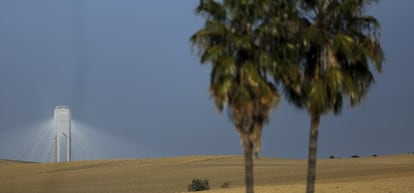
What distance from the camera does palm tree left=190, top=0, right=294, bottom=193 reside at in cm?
2320

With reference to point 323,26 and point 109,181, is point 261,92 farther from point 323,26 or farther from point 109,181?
point 109,181

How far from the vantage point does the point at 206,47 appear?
2384cm

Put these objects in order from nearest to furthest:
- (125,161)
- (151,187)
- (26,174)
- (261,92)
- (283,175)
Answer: (261,92) < (151,187) < (283,175) < (26,174) < (125,161)

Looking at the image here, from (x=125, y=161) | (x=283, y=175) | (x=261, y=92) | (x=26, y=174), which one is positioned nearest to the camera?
(x=261, y=92)

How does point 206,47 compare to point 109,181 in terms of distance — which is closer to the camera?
point 206,47

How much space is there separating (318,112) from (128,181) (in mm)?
51425

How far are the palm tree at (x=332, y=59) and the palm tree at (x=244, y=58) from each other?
1071 mm

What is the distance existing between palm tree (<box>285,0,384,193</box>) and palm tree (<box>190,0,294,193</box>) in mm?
1071

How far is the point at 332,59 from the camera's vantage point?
24.2 metres

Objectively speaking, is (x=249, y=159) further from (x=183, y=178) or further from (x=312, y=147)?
(x=183, y=178)

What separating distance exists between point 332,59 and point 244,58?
2.81 meters

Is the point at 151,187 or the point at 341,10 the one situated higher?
the point at 341,10

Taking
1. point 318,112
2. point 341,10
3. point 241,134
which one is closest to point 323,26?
point 341,10

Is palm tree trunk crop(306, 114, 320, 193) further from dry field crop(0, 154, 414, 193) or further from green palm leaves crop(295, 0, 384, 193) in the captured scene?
dry field crop(0, 154, 414, 193)
